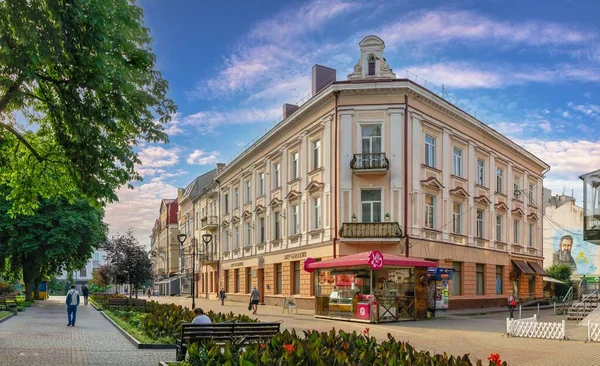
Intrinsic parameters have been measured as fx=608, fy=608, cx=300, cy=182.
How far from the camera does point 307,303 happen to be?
34.5m

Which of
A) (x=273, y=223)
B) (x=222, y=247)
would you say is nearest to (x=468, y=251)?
(x=273, y=223)

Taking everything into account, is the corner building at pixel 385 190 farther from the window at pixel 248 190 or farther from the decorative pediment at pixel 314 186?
the window at pixel 248 190

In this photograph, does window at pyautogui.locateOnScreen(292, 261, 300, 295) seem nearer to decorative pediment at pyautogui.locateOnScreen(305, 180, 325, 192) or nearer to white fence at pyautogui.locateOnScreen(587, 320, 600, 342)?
decorative pediment at pyautogui.locateOnScreen(305, 180, 325, 192)

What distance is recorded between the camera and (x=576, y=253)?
62438 mm

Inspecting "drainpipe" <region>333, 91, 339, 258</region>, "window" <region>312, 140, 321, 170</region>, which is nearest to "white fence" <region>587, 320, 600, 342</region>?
"drainpipe" <region>333, 91, 339, 258</region>

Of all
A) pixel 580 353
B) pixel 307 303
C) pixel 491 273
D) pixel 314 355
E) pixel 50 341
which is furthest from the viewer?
pixel 491 273

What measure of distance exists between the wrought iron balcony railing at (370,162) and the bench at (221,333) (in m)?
19.4

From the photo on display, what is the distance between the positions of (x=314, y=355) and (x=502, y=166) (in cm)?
3737

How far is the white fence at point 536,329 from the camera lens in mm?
19000

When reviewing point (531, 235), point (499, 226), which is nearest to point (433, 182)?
point (499, 226)

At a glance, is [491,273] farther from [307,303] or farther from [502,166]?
[307,303]

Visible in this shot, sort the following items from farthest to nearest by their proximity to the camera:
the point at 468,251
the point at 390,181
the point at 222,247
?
the point at 222,247 < the point at 468,251 < the point at 390,181

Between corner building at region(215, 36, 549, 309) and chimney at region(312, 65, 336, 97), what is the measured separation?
8 centimetres

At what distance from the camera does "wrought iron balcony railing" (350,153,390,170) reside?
31203 mm
